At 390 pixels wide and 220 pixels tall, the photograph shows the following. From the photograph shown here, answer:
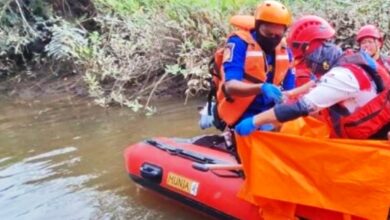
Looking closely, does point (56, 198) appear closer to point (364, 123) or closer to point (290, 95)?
point (290, 95)

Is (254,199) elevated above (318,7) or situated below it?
below

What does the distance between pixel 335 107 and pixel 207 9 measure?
5.01m

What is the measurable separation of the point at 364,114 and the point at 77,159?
3.46 m

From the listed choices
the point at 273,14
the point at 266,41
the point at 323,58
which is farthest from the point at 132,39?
the point at 323,58

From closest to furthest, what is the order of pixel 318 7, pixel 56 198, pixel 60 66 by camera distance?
pixel 56 198
pixel 318 7
pixel 60 66

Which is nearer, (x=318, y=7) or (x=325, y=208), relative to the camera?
(x=325, y=208)

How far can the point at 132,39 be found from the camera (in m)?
9.12

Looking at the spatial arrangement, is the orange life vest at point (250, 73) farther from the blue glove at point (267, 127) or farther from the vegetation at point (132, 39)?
the vegetation at point (132, 39)

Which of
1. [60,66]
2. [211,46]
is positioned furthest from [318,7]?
[60,66]

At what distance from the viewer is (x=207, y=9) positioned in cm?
827

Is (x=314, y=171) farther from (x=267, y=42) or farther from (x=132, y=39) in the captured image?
(x=132, y=39)

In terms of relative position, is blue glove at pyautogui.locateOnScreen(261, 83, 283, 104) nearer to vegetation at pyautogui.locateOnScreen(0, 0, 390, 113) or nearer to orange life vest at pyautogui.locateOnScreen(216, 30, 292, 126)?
orange life vest at pyautogui.locateOnScreen(216, 30, 292, 126)

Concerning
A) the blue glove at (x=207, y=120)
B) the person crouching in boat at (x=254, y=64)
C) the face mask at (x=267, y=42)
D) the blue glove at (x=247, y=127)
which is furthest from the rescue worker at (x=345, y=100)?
the blue glove at (x=207, y=120)

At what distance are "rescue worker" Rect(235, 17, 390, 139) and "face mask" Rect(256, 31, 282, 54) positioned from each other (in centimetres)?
48
